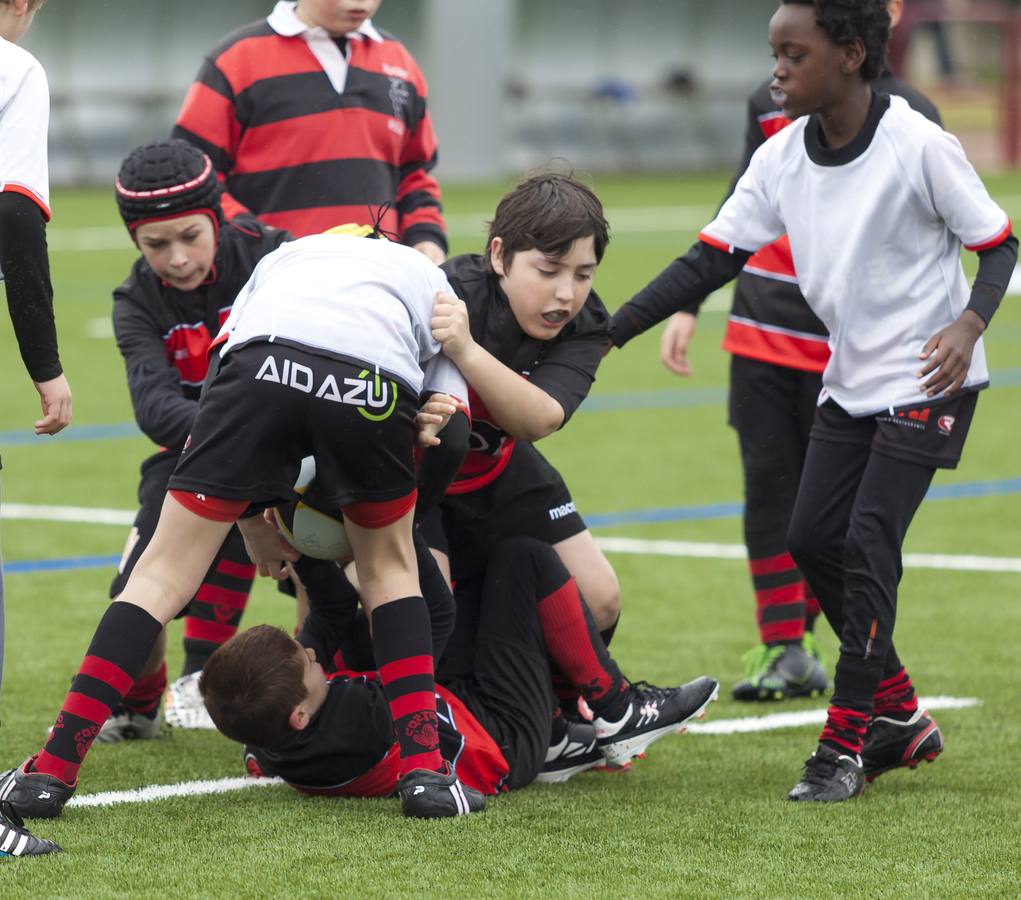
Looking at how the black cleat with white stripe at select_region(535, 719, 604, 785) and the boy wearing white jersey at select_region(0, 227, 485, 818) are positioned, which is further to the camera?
the black cleat with white stripe at select_region(535, 719, 604, 785)

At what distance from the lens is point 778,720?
5.01 metres

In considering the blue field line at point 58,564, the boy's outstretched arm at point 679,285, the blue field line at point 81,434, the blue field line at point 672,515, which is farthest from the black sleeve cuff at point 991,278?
the blue field line at point 81,434

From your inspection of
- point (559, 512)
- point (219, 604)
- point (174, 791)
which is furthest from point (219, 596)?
point (559, 512)

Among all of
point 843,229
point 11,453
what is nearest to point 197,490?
point 843,229

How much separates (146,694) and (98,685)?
42.0 inches

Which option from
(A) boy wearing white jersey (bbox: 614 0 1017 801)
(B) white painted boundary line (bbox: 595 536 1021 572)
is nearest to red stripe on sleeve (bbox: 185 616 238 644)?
(A) boy wearing white jersey (bbox: 614 0 1017 801)

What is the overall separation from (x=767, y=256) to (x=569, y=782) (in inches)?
75.6

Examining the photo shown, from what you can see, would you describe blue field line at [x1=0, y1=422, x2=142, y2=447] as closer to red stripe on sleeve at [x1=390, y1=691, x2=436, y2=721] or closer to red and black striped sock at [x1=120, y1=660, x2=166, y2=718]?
red and black striped sock at [x1=120, y1=660, x2=166, y2=718]

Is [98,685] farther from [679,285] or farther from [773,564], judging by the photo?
[773,564]

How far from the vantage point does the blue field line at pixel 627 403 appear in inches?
390

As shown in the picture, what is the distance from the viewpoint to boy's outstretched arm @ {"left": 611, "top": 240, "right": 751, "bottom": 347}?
14.4ft

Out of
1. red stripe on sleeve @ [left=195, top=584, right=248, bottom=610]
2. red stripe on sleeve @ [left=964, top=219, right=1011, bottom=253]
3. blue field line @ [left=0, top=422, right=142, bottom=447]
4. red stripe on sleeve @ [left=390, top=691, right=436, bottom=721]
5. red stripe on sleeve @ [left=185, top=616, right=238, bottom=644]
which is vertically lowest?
blue field line @ [left=0, top=422, right=142, bottom=447]

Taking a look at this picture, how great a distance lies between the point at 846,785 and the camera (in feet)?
13.3

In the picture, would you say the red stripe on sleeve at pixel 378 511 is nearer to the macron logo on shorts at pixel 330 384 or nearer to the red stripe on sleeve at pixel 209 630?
the macron logo on shorts at pixel 330 384
